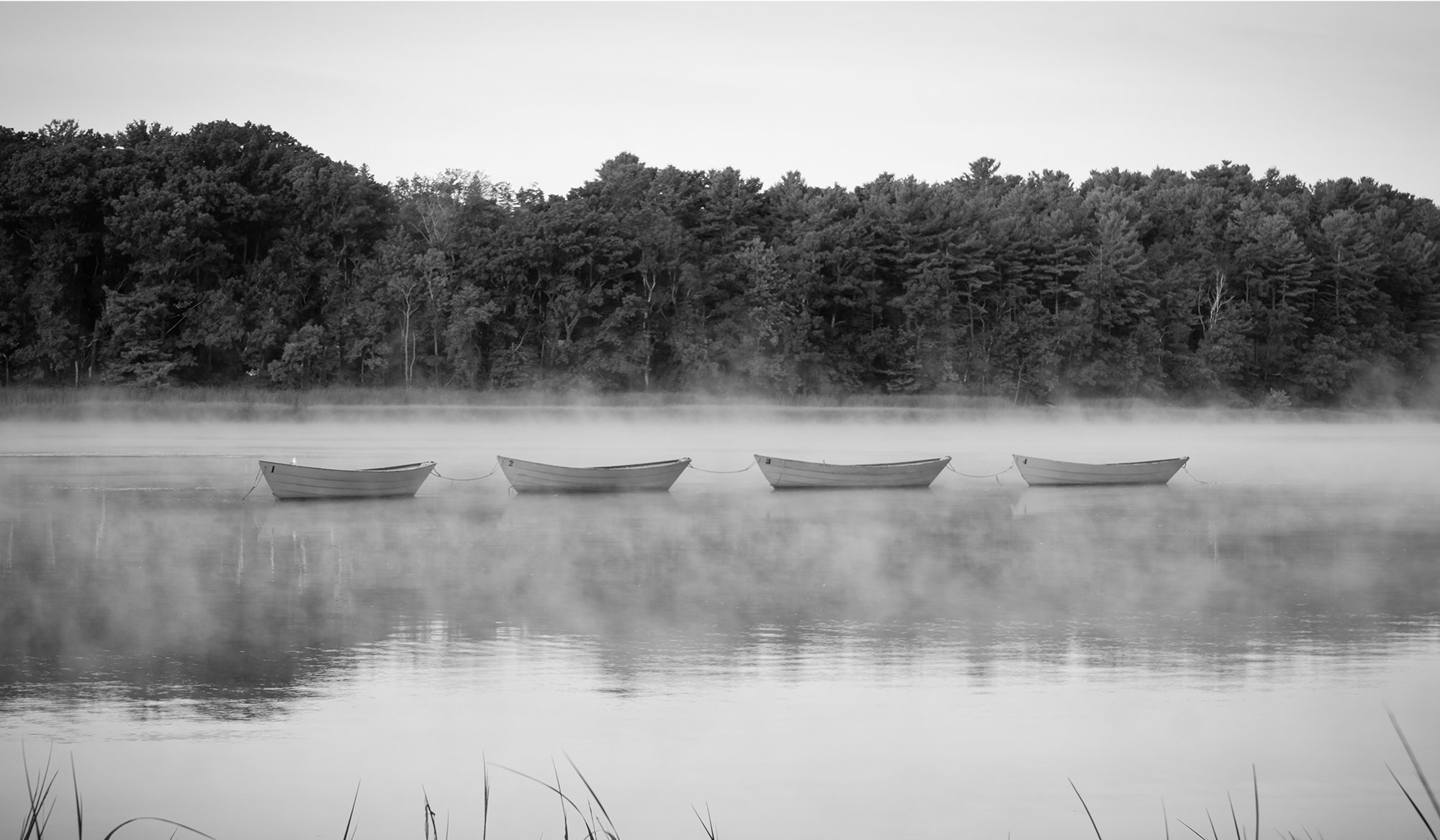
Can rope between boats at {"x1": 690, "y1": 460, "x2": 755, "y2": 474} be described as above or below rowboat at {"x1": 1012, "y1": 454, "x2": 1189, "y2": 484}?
below

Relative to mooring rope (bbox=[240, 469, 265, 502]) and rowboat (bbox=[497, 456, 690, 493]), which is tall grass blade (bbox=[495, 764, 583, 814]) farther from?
rowboat (bbox=[497, 456, 690, 493])

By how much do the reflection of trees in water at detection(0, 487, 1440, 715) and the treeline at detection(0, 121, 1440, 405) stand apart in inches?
1015

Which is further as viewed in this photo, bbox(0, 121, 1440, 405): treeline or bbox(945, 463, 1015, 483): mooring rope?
bbox(0, 121, 1440, 405): treeline

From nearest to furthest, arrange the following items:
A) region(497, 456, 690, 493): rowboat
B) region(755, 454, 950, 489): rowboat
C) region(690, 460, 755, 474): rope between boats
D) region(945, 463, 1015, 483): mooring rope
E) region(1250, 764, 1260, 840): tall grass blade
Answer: region(1250, 764, 1260, 840): tall grass blade → region(497, 456, 690, 493): rowboat → region(755, 454, 950, 489): rowboat → region(945, 463, 1015, 483): mooring rope → region(690, 460, 755, 474): rope between boats

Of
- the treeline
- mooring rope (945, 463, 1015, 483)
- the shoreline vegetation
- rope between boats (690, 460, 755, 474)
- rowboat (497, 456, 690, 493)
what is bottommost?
rope between boats (690, 460, 755, 474)

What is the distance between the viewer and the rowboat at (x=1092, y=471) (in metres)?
27.9

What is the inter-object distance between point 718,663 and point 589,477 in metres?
14.5

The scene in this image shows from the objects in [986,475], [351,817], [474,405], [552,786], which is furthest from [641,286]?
[351,817]

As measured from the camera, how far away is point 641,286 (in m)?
52.8

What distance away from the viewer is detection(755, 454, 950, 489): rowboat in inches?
1024

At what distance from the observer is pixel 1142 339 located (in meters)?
59.4

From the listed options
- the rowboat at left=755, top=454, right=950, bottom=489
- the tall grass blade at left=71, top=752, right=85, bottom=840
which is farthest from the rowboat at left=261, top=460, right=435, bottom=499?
the tall grass blade at left=71, top=752, right=85, bottom=840

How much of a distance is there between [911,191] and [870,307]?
19.5 ft

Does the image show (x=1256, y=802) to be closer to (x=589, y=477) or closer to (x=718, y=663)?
(x=718, y=663)
